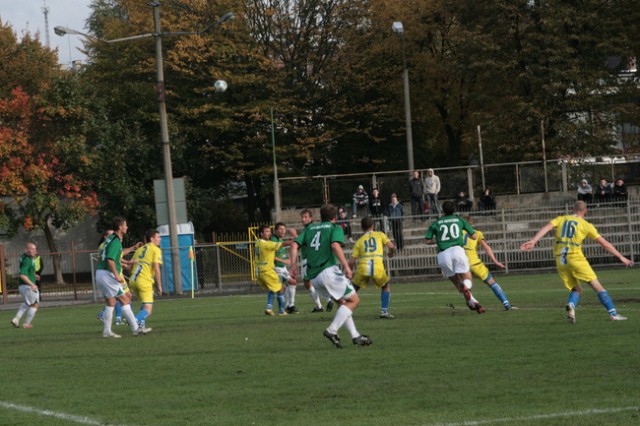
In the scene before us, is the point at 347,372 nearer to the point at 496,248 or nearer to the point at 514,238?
the point at 496,248

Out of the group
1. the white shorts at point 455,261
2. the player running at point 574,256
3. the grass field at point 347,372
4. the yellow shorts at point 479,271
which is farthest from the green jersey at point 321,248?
the yellow shorts at point 479,271

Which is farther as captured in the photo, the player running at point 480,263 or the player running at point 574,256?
the player running at point 480,263

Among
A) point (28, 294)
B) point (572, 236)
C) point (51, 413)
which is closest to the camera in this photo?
point (51, 413)

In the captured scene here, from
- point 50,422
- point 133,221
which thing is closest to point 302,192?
point 133,221

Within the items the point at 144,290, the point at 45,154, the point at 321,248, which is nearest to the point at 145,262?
the point at 144,290

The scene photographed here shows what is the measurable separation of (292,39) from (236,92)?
12.2 feet

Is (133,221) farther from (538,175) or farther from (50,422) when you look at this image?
(50,422)

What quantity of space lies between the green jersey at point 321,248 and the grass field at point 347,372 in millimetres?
1113

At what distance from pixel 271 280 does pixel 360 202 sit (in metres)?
17.6

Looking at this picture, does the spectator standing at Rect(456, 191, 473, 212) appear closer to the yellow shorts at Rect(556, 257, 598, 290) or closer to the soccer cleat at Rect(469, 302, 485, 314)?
the soccer cleat at Rect(469, 302, 485, 314)

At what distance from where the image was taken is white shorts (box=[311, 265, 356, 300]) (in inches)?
600

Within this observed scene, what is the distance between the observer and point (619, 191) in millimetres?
39594

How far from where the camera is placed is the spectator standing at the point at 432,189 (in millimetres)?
40938

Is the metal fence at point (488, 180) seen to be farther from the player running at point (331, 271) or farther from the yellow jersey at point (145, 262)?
the player running at point (331, 271)
